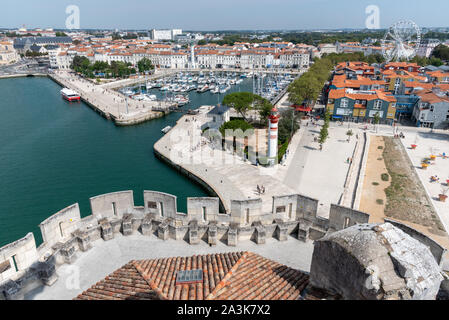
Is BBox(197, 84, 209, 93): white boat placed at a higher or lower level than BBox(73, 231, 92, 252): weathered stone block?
higher

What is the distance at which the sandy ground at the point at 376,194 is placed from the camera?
23.2 meters

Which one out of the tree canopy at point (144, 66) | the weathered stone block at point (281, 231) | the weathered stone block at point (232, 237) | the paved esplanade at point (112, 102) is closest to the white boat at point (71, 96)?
the paved esplanade at point (112, 102)

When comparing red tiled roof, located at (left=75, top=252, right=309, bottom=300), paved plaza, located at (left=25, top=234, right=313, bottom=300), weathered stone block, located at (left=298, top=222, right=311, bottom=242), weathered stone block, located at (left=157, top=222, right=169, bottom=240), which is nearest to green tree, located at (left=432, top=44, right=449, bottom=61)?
weathered stone block, located at (left=298, top=222, right=311, bottom=242)

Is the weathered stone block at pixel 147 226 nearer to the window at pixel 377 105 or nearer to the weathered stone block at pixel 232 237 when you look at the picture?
the weathered stone block at pixel 232 237

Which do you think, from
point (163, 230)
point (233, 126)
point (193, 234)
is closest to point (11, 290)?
point (163, 230)

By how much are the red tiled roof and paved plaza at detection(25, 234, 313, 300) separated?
4671 millimetres

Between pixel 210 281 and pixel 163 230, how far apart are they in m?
8.21

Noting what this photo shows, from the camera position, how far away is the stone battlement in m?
16.5

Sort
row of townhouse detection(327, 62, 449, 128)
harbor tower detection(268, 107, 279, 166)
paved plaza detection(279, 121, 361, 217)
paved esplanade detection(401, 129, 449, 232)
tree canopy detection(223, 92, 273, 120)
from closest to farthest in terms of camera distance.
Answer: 1. paved esplanade detection(401, 129, 449, 232)
2. paved plaza detection(279, 121, 361, 217)
3. harbor tower detection(268, 107, 279, 166)
4. row of townhouse detection(327, 62, 449, 128)
5. tree canopy detection(223, 92, 273, 120)

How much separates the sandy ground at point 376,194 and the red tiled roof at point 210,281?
16.9m

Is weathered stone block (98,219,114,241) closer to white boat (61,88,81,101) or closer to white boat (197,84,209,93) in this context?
white boat (61,88,81,101)

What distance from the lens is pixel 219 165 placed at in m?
35.6

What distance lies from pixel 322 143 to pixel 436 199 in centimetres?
1669
